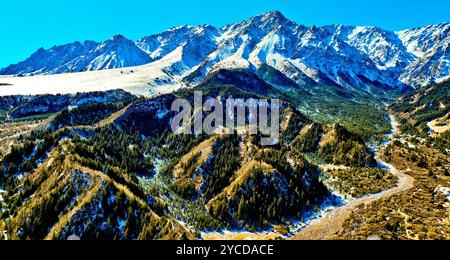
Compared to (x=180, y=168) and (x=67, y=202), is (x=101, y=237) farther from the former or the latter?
(x=180, y=168)

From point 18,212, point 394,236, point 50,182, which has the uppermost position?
point 50,182

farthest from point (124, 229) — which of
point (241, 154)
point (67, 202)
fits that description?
point (241, 154)

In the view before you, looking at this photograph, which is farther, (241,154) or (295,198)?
(241,154)

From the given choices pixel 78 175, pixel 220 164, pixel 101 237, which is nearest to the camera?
pixel 101 237

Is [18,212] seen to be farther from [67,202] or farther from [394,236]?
[394,236]
